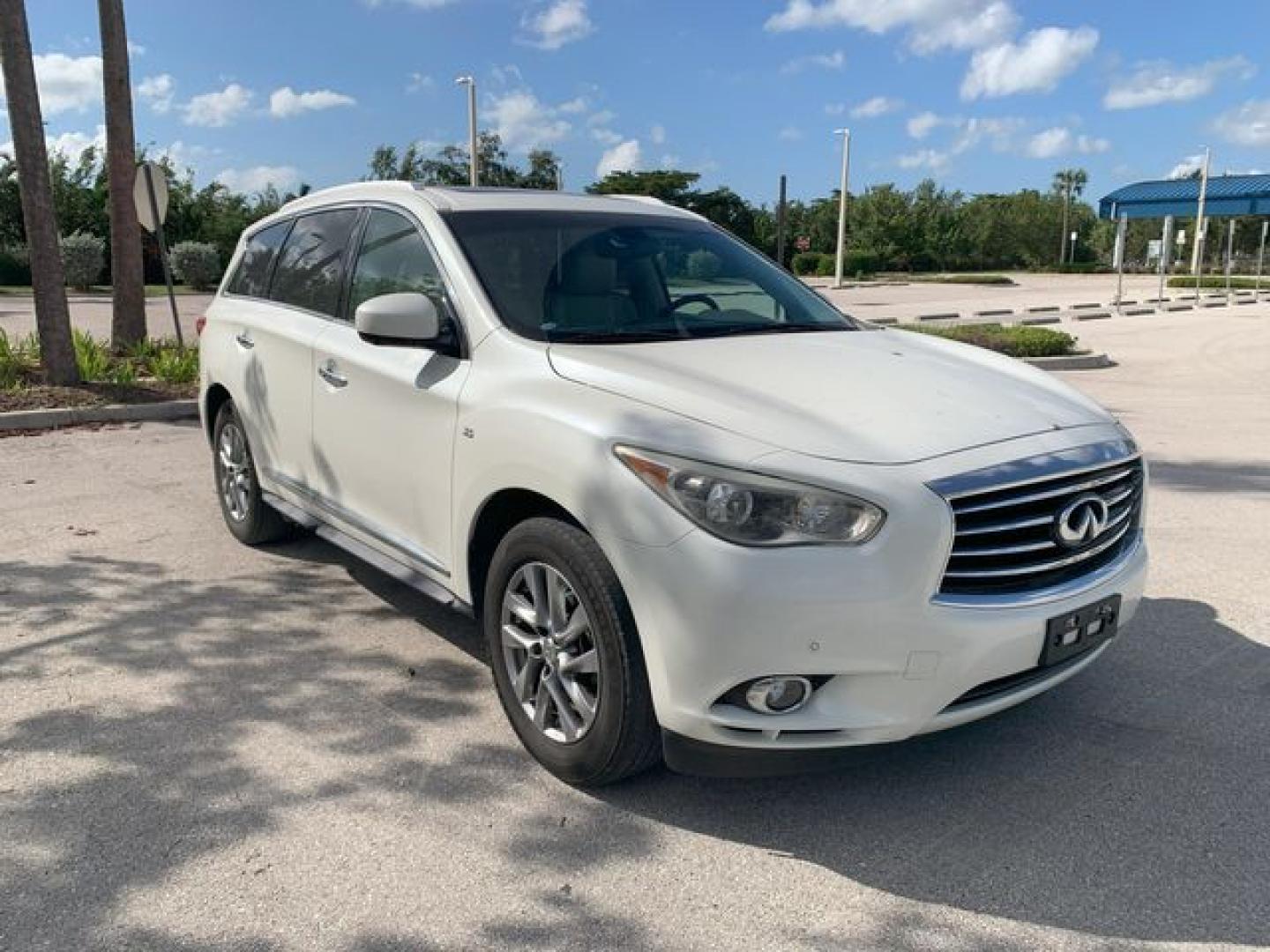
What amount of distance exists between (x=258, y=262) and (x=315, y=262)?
31.8 inches

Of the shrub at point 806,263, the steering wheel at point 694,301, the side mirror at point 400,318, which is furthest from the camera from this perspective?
the shrub at point 806,263

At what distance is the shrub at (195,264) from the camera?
31.9m

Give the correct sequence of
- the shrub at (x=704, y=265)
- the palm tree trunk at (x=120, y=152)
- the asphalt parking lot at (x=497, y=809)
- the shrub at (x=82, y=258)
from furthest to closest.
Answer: the shrub at (x=82, y=258) < the palm tree trunk at (x=120, y=152) < the shrub at (x=704, y=265) < the asphalt parking lot at (x=497, y=809)

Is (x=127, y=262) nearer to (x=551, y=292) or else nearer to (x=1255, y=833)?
(x=551, y=292)

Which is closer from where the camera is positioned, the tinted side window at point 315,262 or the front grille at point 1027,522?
the front grille at point 1027,522

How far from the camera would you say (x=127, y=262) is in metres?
11.8

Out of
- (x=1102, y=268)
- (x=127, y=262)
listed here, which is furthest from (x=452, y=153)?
(x=1102, y=268)

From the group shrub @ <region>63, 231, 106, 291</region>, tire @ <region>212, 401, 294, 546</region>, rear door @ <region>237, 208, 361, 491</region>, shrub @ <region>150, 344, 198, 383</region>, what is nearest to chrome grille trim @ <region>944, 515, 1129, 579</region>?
rear door @ <region>237, 208, 361, 491</region>

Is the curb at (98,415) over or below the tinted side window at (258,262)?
below

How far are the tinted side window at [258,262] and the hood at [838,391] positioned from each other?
2.52m

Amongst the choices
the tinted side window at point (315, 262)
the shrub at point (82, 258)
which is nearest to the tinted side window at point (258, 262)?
the tinted side window at point (315, 262)

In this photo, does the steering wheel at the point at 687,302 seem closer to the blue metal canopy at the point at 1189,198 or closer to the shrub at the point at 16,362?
the shrub at the point at 16,362

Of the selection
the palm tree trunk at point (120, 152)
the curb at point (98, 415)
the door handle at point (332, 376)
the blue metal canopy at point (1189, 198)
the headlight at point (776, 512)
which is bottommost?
the curb at point (98, 415)

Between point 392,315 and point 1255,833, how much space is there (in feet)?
10.00
